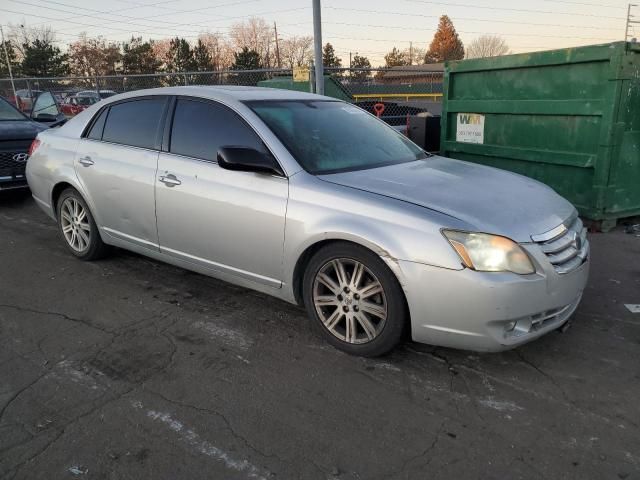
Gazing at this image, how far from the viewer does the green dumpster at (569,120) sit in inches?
227

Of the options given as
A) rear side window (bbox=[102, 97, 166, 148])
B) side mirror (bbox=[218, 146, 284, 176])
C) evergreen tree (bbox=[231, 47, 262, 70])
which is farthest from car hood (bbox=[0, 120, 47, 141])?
evergreen tree (bbox=[231, 47, 262, 70])

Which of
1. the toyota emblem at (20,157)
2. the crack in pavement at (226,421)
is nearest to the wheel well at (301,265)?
the crack in pavement at (226,421)

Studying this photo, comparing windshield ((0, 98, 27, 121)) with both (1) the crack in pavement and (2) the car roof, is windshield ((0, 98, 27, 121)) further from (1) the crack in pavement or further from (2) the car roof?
(1) the crack in pavement

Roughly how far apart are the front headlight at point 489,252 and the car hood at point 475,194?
0.06 metres

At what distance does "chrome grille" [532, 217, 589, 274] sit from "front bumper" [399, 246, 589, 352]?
8 centimetres

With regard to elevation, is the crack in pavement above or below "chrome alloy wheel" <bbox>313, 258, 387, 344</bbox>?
below

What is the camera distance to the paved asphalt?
7.93ft

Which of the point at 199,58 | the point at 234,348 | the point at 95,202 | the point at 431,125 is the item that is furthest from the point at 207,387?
the point at 199,58

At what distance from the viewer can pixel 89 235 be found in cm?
506

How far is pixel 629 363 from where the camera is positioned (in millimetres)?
3260

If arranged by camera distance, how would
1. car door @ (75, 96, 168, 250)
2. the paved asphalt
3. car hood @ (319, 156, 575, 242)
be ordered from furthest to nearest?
car door @ (75, 96, 168, 250) < car hood @ (319, 156, 575, 242) < the paved asphalt

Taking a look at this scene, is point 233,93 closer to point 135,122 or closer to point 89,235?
point 135,122

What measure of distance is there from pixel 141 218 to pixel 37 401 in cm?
182

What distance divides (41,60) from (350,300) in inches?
2274
